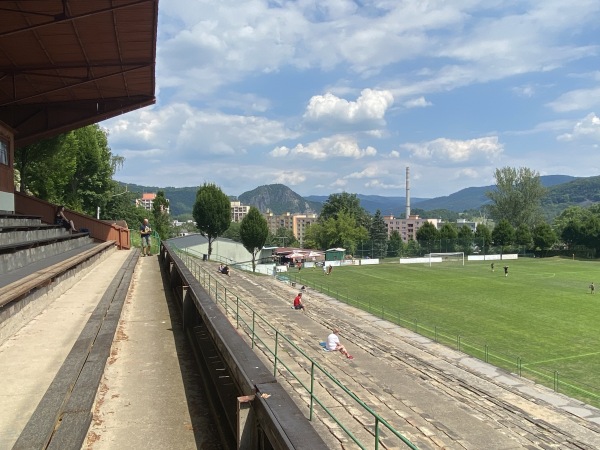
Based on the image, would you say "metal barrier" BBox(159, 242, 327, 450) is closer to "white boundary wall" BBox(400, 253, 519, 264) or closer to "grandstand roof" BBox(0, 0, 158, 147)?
"grandstand roof" BBox(0, 0, 158, 147)

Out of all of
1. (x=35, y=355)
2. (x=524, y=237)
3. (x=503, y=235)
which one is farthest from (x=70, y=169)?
(x=524, y=237)

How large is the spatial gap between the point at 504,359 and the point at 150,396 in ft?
63.3

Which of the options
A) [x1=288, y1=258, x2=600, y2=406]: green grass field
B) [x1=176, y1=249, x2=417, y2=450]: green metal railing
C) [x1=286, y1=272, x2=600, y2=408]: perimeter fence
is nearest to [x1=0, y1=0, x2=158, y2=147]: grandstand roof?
[x1=176, y1=249, x2=417, y2=450]: green metal railing

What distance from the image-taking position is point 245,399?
15.0ft

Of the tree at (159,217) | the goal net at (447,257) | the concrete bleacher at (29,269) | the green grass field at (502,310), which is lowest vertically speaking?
the green grass field at (502,310)

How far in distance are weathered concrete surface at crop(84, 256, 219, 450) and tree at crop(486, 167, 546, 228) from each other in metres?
106

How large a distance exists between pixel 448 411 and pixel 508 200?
338ft

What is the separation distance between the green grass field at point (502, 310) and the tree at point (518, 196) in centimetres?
4187

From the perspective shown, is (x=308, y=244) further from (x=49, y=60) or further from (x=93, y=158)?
(x=49, y=60)

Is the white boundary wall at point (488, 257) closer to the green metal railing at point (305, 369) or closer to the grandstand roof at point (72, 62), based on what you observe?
the grandstand roof at point (72, 62)

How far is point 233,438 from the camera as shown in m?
5.38

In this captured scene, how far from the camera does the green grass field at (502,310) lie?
21114 mm

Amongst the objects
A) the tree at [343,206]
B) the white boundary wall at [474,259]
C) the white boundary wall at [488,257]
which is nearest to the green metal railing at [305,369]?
the white boundary wall at [474,259]

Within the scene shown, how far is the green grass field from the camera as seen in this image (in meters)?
21.1
